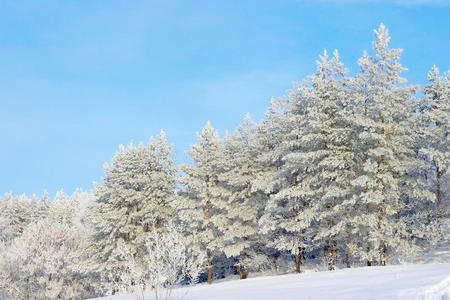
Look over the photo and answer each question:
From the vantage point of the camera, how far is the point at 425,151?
22203 millimetres

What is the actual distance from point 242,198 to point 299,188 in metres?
7.23

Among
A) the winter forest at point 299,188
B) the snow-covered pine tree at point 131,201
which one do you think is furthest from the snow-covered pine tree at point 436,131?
the snow-covered pine tree at point 131,201

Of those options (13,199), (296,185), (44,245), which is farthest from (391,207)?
(13,199)

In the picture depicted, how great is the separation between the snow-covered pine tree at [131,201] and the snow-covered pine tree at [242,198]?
5633 mm

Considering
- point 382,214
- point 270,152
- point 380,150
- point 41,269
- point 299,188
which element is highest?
point 270,152

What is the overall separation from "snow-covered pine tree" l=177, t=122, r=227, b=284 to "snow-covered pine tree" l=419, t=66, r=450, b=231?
15.2 m

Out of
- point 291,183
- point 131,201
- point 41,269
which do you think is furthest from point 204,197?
point 41,269

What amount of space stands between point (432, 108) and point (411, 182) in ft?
21.6

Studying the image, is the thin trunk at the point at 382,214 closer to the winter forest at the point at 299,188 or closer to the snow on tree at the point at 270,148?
the winter forest at the point at 299,188

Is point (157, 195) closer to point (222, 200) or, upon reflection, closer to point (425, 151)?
point (222, 200)

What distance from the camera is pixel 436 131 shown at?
23.8 metres

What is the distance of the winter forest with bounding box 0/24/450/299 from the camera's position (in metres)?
22.7

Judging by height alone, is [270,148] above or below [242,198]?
above

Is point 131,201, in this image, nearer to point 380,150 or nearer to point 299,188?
point 299,188
